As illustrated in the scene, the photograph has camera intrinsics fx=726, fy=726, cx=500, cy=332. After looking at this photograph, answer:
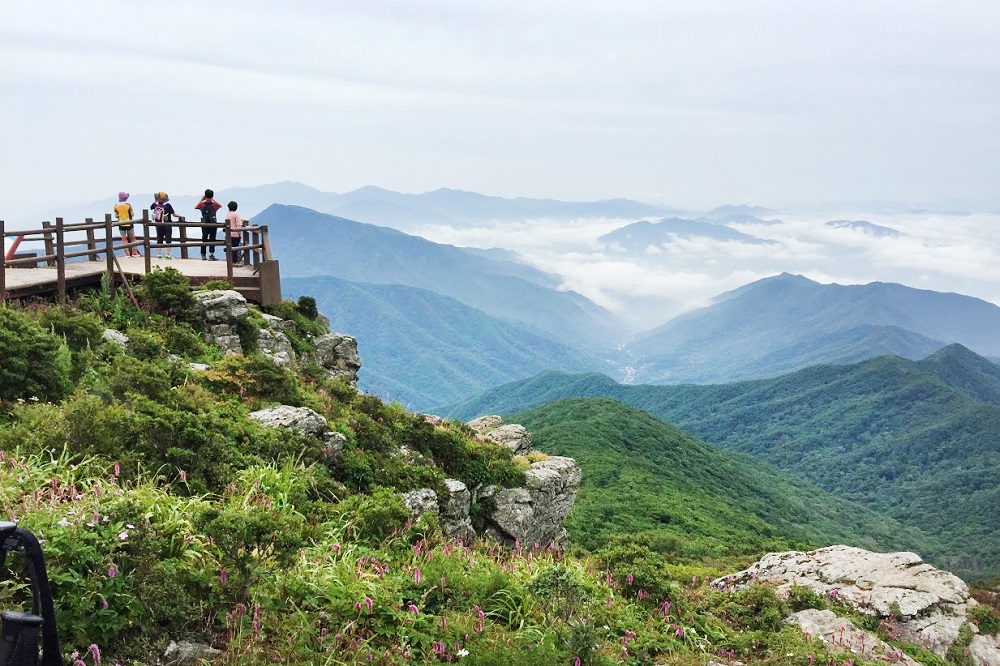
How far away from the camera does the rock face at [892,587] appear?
1280cm

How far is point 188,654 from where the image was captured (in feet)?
19.9

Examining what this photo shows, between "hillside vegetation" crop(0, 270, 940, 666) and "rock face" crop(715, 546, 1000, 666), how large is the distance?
72.4 inches

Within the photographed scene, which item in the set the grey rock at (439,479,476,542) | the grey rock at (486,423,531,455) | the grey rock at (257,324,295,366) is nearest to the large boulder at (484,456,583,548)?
the grey rock at (439,479,476,542)

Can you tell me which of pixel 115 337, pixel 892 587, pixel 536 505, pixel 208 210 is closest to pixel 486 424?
pixel 536 505

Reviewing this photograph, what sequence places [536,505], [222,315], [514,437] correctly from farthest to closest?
[514,437] → [536,505] → [222,315]

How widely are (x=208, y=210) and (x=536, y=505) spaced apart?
1497 centimetres

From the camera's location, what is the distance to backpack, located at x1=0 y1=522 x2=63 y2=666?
3273 mm

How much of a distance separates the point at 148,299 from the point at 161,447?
10.1 metres

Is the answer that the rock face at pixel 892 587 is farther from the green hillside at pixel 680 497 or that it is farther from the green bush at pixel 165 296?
the green hillside at pixel 680 497

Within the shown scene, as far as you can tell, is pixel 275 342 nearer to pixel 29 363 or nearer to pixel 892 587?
pixel 29 363

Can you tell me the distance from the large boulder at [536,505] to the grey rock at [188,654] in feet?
38.8

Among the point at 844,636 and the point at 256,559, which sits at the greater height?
the point at 256,559

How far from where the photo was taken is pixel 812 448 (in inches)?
7402

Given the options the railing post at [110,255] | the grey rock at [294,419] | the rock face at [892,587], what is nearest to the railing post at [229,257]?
the railing post at [110,255]
